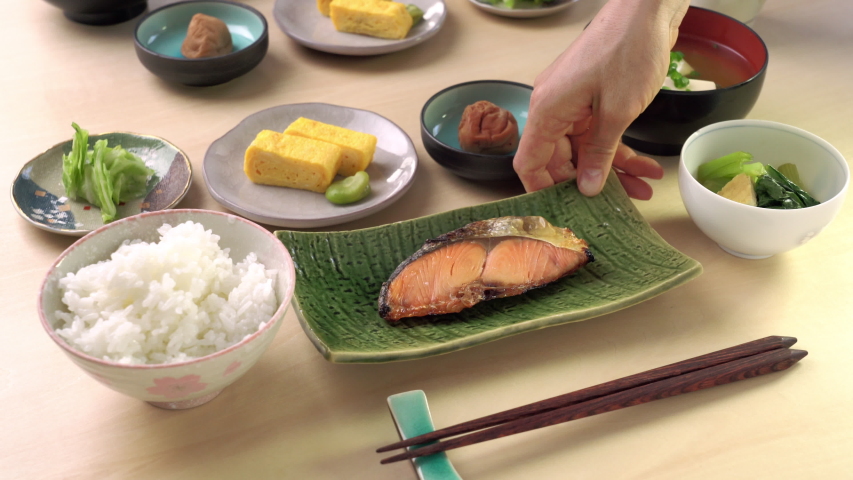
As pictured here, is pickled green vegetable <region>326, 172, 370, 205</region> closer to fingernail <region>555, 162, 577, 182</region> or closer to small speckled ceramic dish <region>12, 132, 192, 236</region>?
small speckled ceramic dish <region>12, 132, 192, 236</region>

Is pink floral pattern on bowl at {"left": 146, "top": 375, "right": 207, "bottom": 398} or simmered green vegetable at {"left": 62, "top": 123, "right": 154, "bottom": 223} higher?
pink floral pattern on bowl at {"left": 146, "top": 375, "right": 207, "bottom": 398}

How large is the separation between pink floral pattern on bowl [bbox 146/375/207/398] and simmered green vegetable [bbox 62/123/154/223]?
0.76 metres

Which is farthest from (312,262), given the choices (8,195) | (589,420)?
(8,195)

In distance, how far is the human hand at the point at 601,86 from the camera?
1.58m

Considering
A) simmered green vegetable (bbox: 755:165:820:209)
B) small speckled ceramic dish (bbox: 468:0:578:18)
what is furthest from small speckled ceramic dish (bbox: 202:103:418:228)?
small speckled ceramic dish (bbox: 468:0:578:18)

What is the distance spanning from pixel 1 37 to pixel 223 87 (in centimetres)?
106

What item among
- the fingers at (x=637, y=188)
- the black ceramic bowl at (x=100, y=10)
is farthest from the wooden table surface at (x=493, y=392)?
the black ceramic bowl at (x=100, y=10)

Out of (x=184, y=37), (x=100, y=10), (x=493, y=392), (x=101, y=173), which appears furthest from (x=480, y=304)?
(x=100, y=10)

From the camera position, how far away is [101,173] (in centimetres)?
166

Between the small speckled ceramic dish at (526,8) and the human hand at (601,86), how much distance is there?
103 centimetres

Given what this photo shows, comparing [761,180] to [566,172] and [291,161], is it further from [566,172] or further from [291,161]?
[291,161]

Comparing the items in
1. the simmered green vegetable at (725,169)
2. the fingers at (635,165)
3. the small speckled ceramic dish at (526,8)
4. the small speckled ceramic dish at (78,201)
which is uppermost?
the simmered green vegetable at (725,169)

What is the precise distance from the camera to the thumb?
1628 millimetres

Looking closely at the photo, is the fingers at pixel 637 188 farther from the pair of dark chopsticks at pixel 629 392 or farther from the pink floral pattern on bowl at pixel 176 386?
the pink floral pattern on bowl at pixel 176 386
